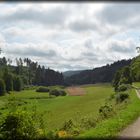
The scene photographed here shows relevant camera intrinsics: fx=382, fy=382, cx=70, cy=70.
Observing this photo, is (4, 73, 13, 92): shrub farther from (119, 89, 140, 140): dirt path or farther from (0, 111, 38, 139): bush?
(0, 111, 38, 139): bush

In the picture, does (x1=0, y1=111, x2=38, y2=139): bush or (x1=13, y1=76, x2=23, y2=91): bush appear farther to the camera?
(x1=13, y1=76, x2=23, y2=91): bush

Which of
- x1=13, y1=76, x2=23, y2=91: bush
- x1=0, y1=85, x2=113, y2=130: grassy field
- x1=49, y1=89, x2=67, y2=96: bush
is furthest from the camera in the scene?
x1=13, y1=76, x2=23, y2=91: bush

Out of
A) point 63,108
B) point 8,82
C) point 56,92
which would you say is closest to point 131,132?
point 63,108

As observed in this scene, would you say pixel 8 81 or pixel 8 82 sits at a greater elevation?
pixel 8 81

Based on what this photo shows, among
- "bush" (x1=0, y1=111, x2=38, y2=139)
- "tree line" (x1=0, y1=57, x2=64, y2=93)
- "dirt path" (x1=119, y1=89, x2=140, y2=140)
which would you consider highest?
"bush" (x1=0, y1=111, x2=38, y2=139)

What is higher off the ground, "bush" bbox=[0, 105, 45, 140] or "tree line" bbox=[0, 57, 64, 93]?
"bush" bbox=[0, 105, 45, 140]

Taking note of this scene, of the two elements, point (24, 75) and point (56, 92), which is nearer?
point (56, 92)

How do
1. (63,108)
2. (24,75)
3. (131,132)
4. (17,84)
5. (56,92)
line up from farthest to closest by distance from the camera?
(24,75)
(17,84)
(56,92)
(63,108)
(131,132)

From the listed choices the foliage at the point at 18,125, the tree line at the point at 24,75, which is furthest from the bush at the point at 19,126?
the tree line at the point at 24,75

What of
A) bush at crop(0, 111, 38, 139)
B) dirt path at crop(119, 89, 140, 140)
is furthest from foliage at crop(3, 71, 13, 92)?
bush at crop(0, 111, 38, 139)

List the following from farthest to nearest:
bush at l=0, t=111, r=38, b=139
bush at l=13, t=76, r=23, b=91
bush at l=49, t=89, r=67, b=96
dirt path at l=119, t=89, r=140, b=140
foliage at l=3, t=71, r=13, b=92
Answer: bush at l=13, t=76, r=23, b=91 < foliage at l=3, t=71, r=13, b=92 < bush at l=49, t=89, r=67, b=96 < dirt path at l=119, t=89, r=140, b=140 < bush at l=0, t=111, r=38, b=139

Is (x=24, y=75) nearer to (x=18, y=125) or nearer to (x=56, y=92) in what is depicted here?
(x=56, y=92)

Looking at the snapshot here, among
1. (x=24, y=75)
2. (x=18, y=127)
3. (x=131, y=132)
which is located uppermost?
(x=18, y=127)

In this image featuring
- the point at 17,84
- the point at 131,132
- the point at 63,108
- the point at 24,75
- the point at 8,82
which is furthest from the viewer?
the point at 24,75
